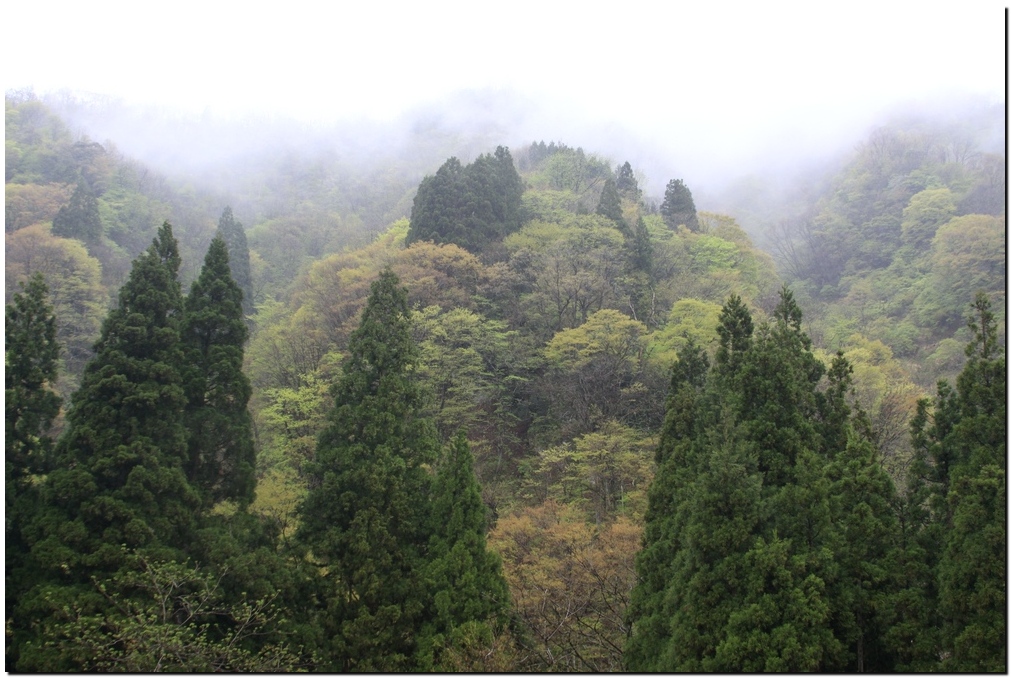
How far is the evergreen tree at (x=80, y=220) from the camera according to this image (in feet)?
115

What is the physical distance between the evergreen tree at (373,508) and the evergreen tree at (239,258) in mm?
20808

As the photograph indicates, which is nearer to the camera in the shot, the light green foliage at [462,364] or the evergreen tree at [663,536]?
the evergreen tree at [663,536]

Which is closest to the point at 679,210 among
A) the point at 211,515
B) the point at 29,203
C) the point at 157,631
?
the point at 211,515

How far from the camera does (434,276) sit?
28.0 m

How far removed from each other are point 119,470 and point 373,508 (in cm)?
433

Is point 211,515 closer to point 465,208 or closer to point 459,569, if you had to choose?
point 459,569

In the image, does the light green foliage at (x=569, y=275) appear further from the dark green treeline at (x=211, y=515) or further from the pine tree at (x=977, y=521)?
the pine tree at (x=977, y=521)

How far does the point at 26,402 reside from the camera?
12.8 metres

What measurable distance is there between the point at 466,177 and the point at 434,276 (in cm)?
726

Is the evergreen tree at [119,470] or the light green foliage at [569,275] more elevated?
the light green foliage at [569,275]

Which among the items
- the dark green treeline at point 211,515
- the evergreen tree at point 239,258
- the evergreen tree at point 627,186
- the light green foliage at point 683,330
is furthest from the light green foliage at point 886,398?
the evergreen tree at point 239,258

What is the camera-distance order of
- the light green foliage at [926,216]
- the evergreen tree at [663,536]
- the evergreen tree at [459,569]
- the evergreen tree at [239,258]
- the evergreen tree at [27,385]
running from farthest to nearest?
the light green foliage at [926,216] → the evergreen tree at [239,258] → the evergreen tree at [459,569] → the evergreen tree at [27,385] → the evergreen tree at [663,536]

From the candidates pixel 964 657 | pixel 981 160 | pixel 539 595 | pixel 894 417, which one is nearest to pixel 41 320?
pixel 539 595

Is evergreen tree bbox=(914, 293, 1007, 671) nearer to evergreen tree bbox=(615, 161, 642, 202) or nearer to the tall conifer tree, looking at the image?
the tall conifer tree
